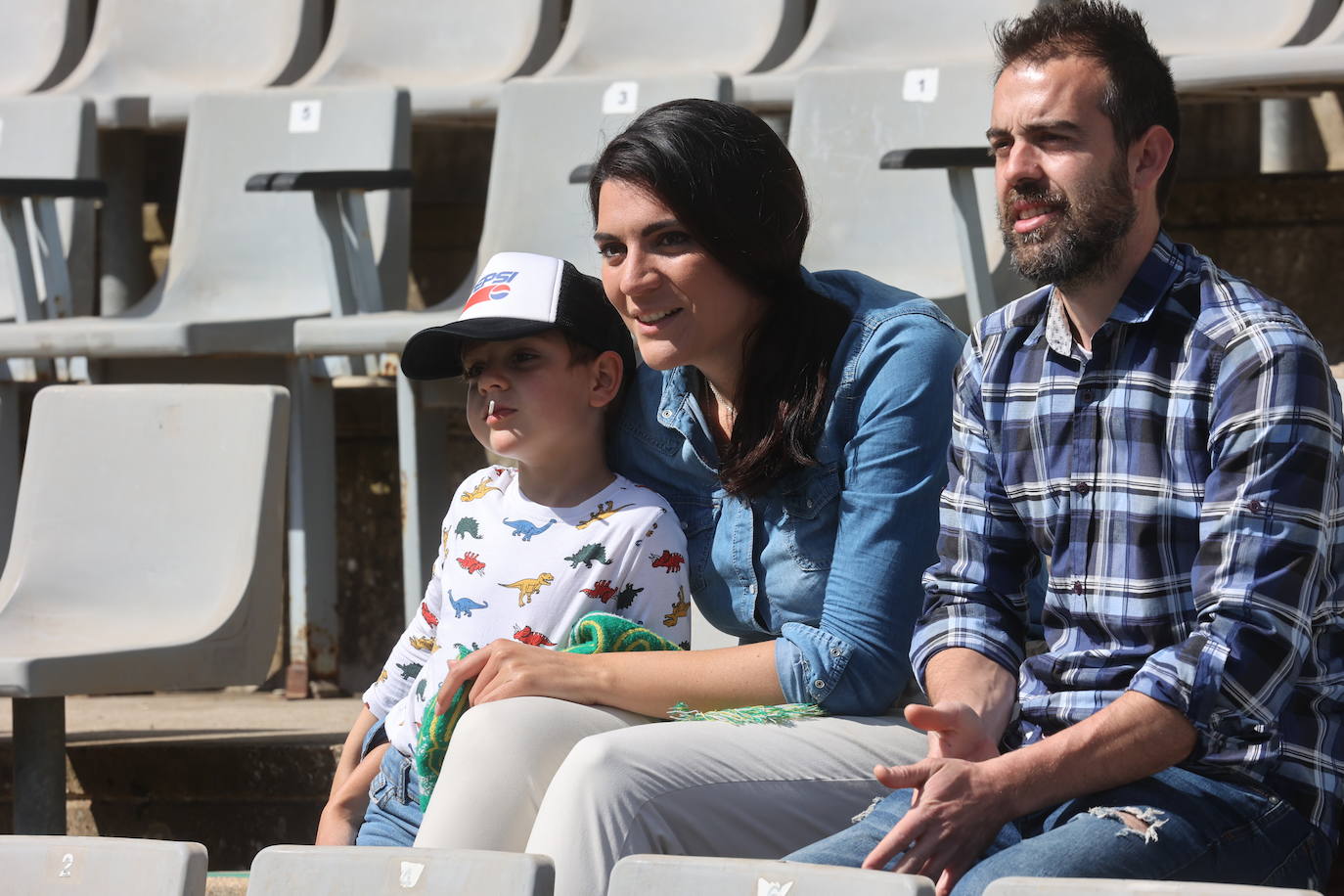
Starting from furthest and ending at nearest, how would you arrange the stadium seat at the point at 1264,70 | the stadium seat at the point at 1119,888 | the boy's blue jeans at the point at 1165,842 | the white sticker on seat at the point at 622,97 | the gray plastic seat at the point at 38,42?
the gray plastic seat at the point at 38,42 → the white sticker on seat at the point at 622,97 → the stadium seat at the point at 1264,70 → the boy's blue jeans at the point at 1165,842 → the stadium seat at the point at 1119,888

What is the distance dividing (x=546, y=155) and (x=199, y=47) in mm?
1163

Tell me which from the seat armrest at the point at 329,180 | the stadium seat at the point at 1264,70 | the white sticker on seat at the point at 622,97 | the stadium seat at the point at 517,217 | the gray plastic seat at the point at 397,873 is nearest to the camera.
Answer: the gray plastic seat at the point at 397,873

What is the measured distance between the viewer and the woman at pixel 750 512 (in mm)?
1419

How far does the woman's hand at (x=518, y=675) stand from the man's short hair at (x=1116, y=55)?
1.98ft

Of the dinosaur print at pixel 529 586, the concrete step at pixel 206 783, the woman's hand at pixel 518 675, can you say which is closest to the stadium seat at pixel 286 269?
the concrete step at pixel 206 783

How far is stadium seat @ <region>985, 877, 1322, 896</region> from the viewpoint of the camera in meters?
0.92

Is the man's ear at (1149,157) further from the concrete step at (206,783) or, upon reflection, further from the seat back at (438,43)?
the seat back at (438,43)

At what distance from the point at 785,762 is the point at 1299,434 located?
472 millimetres

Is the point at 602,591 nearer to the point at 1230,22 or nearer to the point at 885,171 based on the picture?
the point at 885,171

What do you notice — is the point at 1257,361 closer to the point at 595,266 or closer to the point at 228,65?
the point at 595,266

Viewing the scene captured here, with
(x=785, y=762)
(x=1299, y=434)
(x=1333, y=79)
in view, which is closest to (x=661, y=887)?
(x=785, y=762)

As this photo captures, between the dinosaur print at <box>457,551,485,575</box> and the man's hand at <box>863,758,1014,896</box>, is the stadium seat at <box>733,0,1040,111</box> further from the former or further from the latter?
the man's hand at <box>863,758,1014,896</box>

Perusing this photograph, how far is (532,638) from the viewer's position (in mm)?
1630

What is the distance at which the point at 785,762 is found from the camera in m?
1.45
